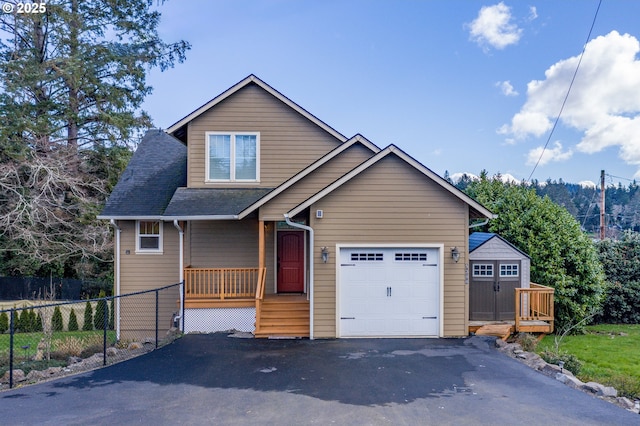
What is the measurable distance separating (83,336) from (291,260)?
766cm

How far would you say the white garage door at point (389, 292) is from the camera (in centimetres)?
917

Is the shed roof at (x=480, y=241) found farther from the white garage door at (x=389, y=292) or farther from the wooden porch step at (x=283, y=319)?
the wooden porch step at (x=283, y=319)

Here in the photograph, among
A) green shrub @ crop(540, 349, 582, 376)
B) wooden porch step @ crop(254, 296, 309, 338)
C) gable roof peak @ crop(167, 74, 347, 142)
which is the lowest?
green shrub @ crop(540, 349, 582, 376)

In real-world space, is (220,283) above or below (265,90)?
below

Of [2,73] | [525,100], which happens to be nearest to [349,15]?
[525,100]

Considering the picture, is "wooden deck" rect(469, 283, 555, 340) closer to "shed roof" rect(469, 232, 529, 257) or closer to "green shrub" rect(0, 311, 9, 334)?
"shed roof" rect(469, 232, 529, 257)

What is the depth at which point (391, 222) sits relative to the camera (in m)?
9.16

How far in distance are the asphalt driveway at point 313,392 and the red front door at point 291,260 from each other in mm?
3411

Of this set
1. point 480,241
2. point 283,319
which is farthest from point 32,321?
point 480,241

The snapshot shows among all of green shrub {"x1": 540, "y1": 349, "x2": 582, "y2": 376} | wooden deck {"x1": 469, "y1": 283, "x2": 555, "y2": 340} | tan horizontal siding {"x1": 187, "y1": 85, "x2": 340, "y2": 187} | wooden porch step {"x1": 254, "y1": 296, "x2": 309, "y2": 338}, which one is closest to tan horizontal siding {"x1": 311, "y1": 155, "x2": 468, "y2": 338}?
wooden porch step {"x1": 254, "y1": 296, "x2": 309, "y2": 338}

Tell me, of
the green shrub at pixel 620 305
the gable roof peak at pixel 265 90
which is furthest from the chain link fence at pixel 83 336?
the green shrub at pixel 620 305

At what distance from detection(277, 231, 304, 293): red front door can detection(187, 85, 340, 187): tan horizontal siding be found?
1.73 metres

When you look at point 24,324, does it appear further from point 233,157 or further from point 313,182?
point 313,182

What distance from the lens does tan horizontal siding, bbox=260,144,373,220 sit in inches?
382
